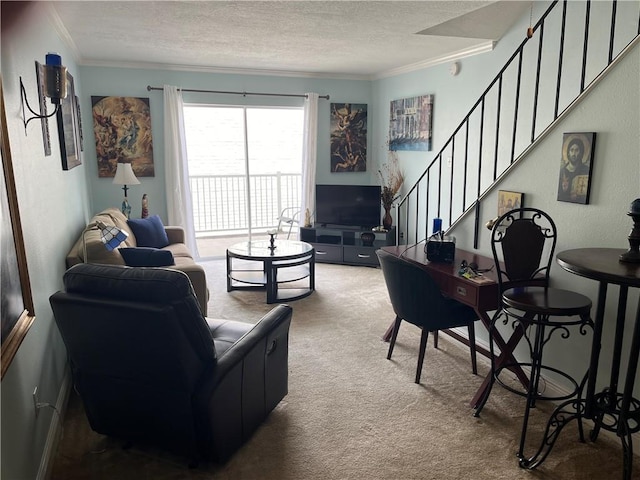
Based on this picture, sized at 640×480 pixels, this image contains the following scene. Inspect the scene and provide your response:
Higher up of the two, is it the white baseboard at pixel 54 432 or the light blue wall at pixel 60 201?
the light blue wall at pixel 60 201

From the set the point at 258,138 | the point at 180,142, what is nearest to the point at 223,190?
the point at 258,138

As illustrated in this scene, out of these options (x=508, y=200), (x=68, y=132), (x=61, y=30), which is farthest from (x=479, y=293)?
(x=61, y=30)

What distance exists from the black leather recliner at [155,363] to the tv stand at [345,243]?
3.56 meters

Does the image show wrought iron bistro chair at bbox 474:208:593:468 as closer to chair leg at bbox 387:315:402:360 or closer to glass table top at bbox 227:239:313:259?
chair leg at bbox 387:315:402:360

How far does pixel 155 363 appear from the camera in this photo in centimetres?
190

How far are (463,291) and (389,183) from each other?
366 centimetres

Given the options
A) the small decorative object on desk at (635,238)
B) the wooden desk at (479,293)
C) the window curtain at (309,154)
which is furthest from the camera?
the window curtain at (309,154)

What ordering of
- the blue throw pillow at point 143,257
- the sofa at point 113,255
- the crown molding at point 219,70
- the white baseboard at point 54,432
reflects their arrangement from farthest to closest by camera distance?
the crown molding at point 219,70 < the blue throw pillow at point 143,257 < the sofa at point 113,255 < the white baseboard at point 54,432

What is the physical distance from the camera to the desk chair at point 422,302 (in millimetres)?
2830

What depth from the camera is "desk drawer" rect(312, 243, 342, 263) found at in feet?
19.4

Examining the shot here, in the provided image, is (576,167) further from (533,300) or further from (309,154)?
(309,154)

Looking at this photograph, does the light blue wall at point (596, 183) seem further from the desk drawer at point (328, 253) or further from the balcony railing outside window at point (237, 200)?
the balcony railing outside window at point (237, 200)

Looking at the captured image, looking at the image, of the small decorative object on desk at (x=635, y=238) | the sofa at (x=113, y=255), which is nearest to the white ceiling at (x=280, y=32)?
the sofa at (x=113, y=255)

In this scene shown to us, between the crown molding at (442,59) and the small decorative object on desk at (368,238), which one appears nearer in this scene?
the crown molding at (442,59)
